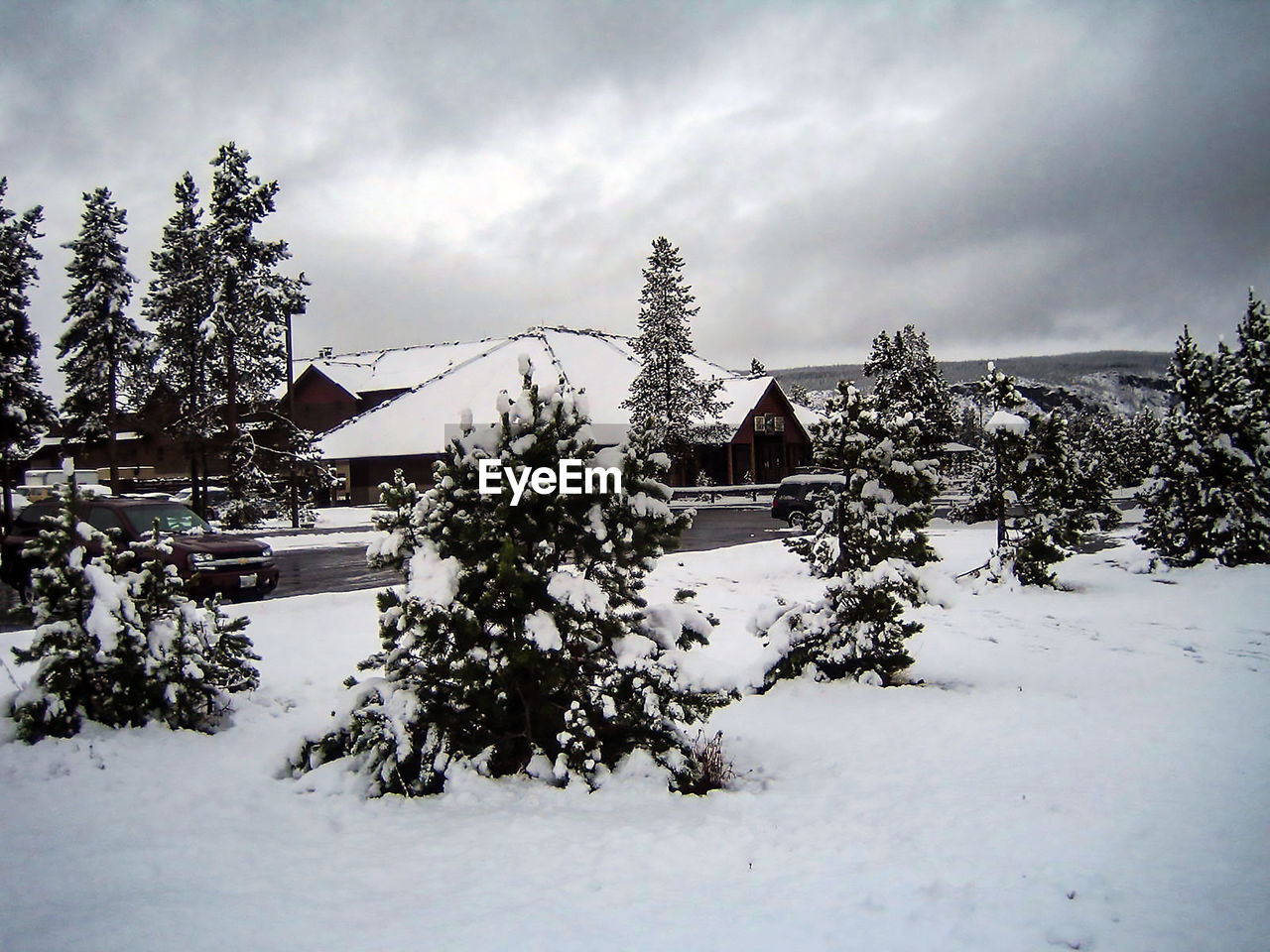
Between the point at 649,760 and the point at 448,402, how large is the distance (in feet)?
158

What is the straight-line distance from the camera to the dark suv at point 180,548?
13086 mm

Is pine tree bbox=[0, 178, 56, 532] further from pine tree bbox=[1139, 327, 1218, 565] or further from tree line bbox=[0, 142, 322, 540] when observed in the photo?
pine tree bbox=[1139, 327, 1218, 565]

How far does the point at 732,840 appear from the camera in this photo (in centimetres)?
529

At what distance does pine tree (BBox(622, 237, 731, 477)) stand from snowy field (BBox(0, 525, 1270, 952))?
39.0 m

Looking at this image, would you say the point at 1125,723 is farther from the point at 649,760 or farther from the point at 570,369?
the point at 570,369

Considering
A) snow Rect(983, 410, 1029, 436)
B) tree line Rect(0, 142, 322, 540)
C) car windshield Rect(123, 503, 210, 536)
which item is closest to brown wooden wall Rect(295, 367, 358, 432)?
tree line Rect(0, 142, 322, 540)

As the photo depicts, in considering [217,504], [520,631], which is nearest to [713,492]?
[217,504]

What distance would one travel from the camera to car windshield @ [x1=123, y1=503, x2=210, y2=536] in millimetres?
13750

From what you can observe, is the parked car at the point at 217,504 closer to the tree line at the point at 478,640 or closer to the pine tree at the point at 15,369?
the pine tree at the point at 15,369

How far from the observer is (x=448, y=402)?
52188mm

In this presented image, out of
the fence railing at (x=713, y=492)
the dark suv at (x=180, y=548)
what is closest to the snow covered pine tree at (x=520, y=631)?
the dark suv at (x=180, y=548)

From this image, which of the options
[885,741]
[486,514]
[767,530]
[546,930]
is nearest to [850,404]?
[885,741]

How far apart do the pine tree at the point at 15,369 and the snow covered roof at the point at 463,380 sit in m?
23.2

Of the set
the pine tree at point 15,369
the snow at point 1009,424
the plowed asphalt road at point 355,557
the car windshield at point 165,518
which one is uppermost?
the pine tree at point 15,369
